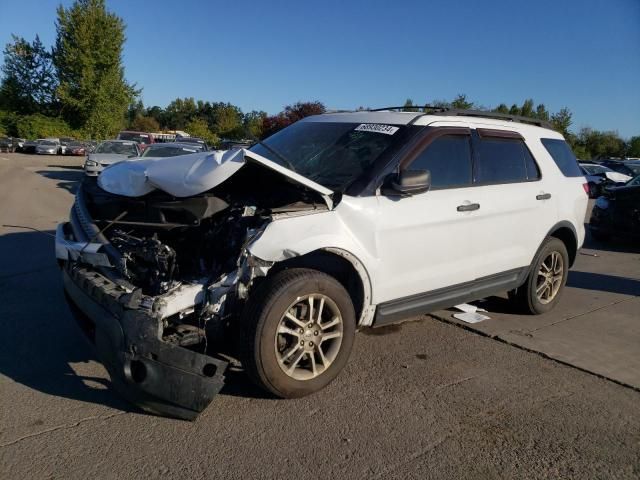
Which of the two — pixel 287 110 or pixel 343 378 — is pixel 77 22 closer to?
pixel 287 110

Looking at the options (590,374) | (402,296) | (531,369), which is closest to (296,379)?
(402,296)

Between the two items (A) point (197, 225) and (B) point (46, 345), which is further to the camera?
(B) point (46, 345)

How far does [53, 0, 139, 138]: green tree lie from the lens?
47094mm

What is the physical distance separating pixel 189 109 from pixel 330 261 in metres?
98.2

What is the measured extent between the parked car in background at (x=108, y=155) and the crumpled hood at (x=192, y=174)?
12866 mm

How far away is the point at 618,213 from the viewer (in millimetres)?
9461

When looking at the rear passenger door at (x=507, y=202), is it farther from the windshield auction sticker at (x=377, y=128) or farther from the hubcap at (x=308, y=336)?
the hubcap at (x=308, y=336)

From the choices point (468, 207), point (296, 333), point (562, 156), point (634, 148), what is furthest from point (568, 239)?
point (634, 148)

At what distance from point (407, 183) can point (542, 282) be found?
8.38 feet

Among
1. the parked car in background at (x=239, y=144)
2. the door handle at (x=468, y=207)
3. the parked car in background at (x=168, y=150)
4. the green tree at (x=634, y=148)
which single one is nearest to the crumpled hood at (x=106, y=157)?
the parked car in background at (x=168, y=150)

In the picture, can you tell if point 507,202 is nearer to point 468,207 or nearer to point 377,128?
point 468,207

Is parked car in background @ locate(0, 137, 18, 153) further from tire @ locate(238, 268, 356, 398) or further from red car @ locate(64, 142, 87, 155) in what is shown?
tire @ locate(238, 268, 356, 398)

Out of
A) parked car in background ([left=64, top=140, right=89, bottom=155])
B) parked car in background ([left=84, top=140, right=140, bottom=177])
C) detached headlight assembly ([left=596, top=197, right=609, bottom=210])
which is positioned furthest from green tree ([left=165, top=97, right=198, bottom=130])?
detached headlight assembly ([left=596, top=197, right=609, bottom=210])

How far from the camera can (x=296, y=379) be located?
3.25 meters
